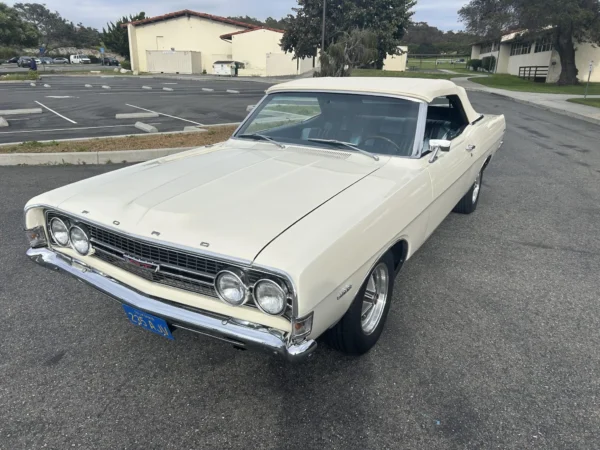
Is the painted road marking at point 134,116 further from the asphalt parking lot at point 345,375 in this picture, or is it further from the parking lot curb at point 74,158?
the asphalt parking lot at point 345,375

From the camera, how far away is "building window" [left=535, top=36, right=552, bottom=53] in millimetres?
34834

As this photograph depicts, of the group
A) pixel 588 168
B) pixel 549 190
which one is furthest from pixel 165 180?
pixel 588 168

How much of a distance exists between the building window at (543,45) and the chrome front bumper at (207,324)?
39222mm

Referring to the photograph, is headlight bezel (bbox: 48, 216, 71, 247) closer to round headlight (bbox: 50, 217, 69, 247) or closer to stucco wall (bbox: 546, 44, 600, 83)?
round headlight (bbox: 50, 217, 69, 247)

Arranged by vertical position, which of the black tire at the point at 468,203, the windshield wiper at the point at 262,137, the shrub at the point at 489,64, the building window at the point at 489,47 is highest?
the building window at the point at 489,47

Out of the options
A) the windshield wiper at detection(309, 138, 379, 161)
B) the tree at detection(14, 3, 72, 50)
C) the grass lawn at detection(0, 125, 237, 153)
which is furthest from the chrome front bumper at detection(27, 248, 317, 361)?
the tree at detection(14, 3, 72, 50)

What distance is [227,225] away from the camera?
7.30ft

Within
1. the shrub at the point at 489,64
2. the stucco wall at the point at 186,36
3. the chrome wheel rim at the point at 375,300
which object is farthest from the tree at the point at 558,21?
the chrome wheel rim at the point at 375,300

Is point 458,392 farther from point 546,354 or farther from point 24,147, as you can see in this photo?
point 24,147

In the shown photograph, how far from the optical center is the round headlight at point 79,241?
2668mm

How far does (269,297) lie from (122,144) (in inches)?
293

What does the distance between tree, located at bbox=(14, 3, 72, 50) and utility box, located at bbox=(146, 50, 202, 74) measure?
56.6 meters

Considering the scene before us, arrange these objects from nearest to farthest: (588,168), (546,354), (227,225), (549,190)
→ (227,225), (546,354), (549,190), (588,168)

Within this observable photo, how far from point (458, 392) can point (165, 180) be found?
7.07 feet
